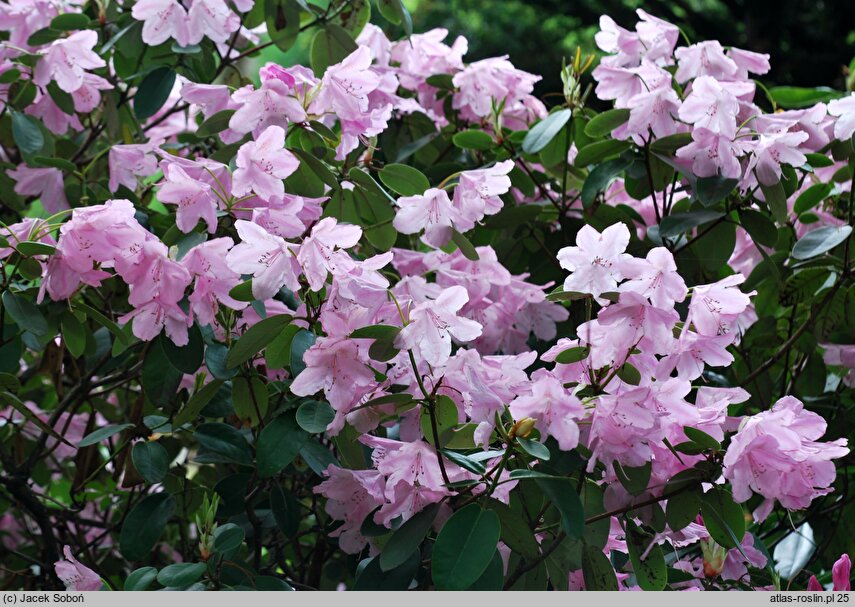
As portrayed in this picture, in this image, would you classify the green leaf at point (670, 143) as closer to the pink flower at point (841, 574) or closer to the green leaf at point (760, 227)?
the green leaf at point (760, 227)

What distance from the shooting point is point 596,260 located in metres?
0.90

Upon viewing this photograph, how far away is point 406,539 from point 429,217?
1.32 ft

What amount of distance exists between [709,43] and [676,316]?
592 mm

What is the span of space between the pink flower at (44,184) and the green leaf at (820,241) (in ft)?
3.35

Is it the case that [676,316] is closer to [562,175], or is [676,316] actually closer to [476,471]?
[476,471]

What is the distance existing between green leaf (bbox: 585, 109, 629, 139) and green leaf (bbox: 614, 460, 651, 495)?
19.9 inches

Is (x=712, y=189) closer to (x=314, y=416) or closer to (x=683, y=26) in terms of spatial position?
(x=314, y=416)

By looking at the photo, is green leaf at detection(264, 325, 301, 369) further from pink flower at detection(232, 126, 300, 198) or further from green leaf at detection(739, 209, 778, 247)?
green leaf at detection(739, 209, 778, 247)

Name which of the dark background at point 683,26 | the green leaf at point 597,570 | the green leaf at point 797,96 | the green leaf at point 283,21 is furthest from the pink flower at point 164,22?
the dark background at point 683,26

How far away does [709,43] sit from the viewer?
131cm

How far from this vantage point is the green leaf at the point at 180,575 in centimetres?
91

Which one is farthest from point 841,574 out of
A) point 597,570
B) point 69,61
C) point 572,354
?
point 69,61

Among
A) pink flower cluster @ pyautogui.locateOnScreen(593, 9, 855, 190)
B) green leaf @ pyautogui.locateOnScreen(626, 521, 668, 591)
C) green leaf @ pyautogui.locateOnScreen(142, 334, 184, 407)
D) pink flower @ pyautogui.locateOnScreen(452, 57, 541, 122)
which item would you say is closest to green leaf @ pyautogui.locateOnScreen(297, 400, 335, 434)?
green leaf @ pyautogui.locateOnScreen(142, 334, 184, 407)

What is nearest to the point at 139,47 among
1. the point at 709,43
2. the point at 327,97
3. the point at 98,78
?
the point at 98,78
